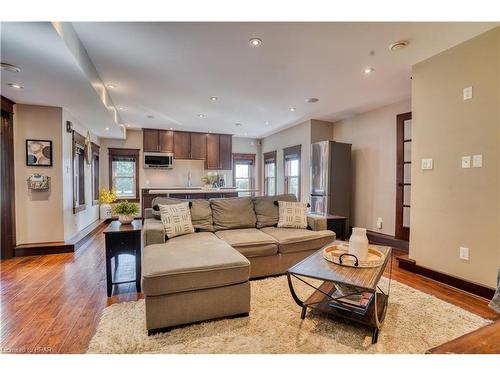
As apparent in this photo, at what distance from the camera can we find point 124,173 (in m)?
6.61

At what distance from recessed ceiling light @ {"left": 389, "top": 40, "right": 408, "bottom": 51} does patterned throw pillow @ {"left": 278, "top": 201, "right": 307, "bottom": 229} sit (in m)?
1.98

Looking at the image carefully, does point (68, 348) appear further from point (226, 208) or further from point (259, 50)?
point (259, 50)

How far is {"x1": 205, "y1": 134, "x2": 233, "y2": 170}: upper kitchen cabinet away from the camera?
274 inches

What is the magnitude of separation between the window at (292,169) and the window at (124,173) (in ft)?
13.1

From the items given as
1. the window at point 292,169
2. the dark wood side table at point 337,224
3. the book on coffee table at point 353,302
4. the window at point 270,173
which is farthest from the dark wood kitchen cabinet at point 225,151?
the book on coffee table at point 353,302

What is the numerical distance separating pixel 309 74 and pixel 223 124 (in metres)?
3.17

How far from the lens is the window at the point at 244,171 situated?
7738 mm

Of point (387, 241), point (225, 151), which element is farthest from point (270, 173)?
point (387, 241)

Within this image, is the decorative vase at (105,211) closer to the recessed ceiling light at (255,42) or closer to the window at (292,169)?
the window at (292,169)

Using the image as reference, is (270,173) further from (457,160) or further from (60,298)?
(60,298)

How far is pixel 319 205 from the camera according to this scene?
4.85m

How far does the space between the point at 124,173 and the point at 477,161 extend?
6994 mm

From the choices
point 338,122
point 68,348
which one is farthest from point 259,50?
point 338,122

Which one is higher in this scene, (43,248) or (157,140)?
(157,140)
